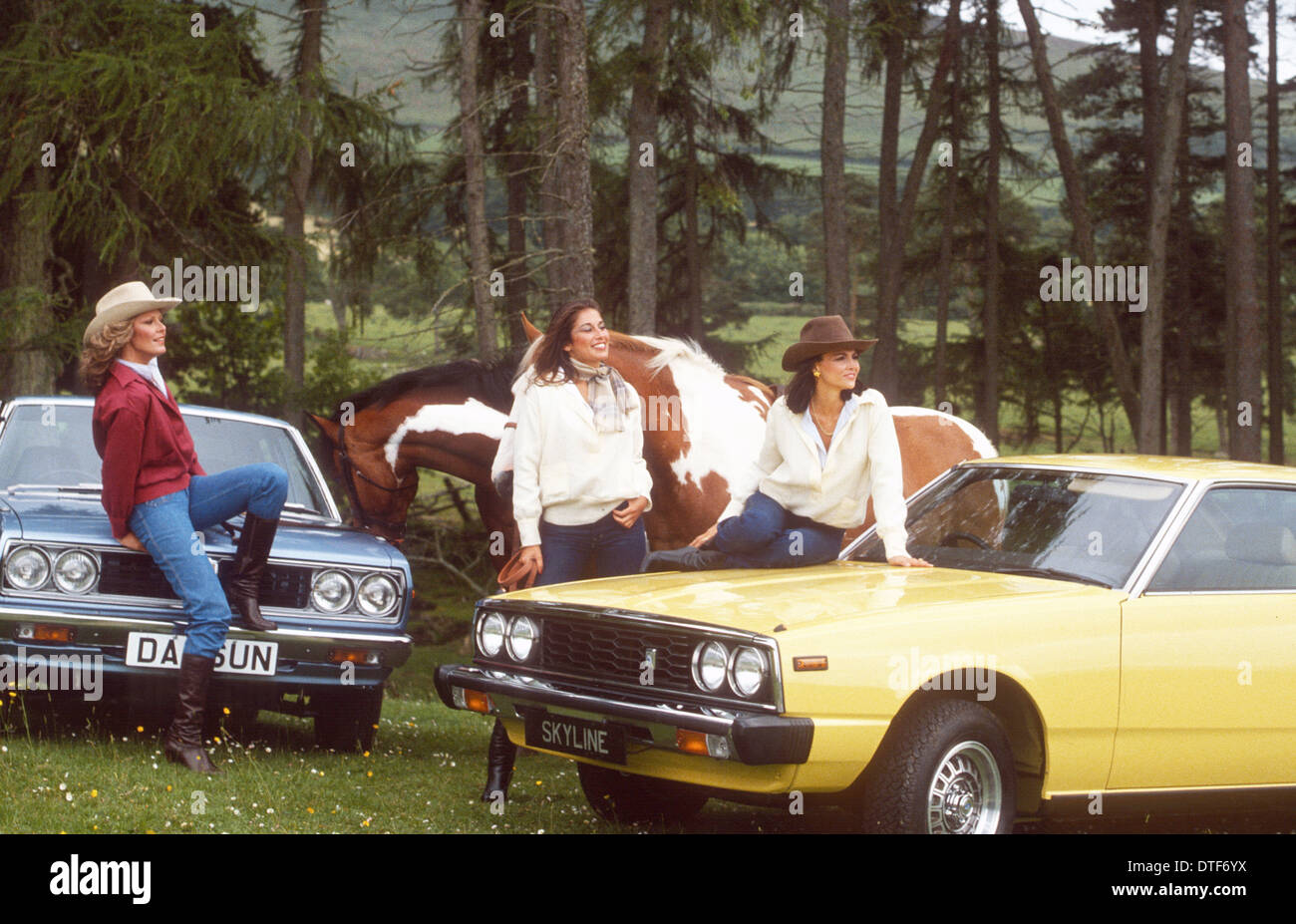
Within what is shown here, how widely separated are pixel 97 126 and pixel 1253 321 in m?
14.5

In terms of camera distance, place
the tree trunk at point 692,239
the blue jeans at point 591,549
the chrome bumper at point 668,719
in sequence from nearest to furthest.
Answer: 1. the chrome bumper at point 668,719
2. the blue jeans at point 591,549
3. the tree trunk at point 692,239

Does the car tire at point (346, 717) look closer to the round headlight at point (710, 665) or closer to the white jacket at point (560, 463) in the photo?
the white jacket at point (560, 463)

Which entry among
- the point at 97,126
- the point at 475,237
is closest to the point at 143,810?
the point at 97,126

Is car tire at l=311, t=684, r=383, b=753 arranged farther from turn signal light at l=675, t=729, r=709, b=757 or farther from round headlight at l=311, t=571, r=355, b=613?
turn signal light at l=675, t=729, r=709, b=757

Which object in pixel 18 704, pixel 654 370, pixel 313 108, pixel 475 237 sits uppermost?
pixel 313 108

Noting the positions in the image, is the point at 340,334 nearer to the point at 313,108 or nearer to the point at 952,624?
the point at 313,108

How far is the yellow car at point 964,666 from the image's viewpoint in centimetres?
462

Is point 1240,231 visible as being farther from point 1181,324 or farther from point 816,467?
point 816,467

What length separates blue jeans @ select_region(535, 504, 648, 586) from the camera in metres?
6.41

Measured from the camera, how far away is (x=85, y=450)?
781 cm

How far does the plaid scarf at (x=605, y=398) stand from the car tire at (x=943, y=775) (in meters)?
2.20

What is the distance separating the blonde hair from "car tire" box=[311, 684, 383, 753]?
198 cm

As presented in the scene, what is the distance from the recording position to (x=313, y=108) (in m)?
16.2

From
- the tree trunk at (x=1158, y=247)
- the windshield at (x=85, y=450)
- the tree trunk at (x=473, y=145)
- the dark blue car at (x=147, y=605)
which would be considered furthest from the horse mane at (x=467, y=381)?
the tree trunk at (x=1158, y=247)
